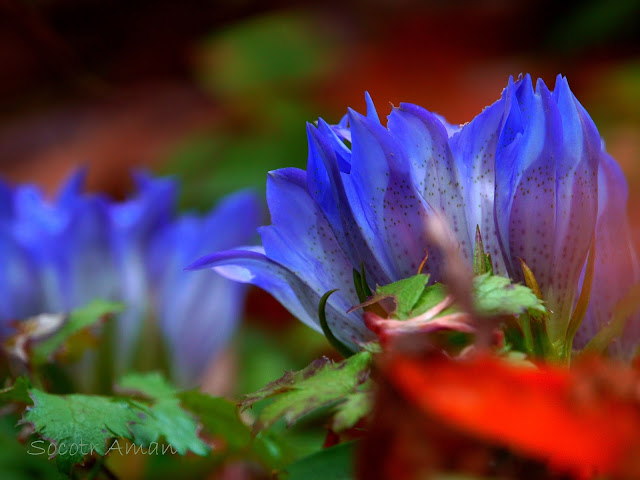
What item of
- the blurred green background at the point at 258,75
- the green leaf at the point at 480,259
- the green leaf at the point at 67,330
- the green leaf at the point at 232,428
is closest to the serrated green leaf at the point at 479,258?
the green leaf at the point at 480,259

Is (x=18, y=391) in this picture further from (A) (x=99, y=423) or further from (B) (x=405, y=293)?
(B) (x=405, y=293)

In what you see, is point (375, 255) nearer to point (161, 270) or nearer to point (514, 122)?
point (514, 122)

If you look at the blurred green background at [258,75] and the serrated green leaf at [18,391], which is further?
the blurred green background at [258,75]

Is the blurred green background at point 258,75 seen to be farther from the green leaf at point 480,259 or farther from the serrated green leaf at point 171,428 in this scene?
the green leaf at point 480,259

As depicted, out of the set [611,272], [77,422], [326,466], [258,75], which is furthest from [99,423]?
[258,75]

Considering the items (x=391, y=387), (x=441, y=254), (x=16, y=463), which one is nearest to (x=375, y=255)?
(x=441, y=254)

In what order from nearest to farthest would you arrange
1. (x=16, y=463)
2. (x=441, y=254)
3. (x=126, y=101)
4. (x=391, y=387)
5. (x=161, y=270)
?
(x=391, y=387) < (x=441, y=254) < (x=16, y=463) < (x=161, y=270) < (x=126, y=101)
